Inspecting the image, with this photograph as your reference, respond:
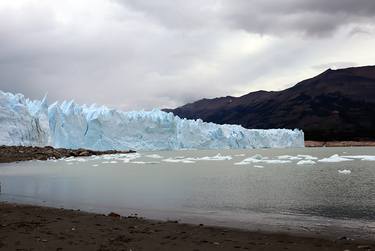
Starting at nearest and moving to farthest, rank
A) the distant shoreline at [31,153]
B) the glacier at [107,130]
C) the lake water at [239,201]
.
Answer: the lake water at [239,201] → the distant shoreline at [31,153] → the glacier at [107,130]

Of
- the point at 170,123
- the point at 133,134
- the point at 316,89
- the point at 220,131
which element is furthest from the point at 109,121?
the point at 316,89

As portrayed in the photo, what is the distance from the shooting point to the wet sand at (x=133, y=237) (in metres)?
6.17

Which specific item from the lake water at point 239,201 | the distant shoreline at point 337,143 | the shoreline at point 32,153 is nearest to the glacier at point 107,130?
the shoreline at point 32,153

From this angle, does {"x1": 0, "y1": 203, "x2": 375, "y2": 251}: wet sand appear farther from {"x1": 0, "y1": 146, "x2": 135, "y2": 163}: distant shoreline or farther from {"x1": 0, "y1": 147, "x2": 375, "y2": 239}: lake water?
{"x1": 0, "y1": 146, "x2": 135, "y2": 163}: distant shoreline

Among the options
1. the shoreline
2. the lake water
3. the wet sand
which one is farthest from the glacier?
the wet sand

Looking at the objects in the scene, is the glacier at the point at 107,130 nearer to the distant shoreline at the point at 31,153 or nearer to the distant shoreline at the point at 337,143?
the distant shoreline at the point at 31,153

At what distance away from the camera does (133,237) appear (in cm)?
681

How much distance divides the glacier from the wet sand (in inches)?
1498

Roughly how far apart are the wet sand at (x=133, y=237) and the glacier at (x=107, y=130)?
3805cm

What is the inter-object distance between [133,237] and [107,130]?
158 feet

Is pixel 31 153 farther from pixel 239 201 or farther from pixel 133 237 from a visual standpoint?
pixel 133 237

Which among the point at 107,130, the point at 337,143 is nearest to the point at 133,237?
the point at 107,130

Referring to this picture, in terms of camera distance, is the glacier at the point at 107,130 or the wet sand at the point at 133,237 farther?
the glacier at the point at 107,130

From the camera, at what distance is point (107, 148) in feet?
188
